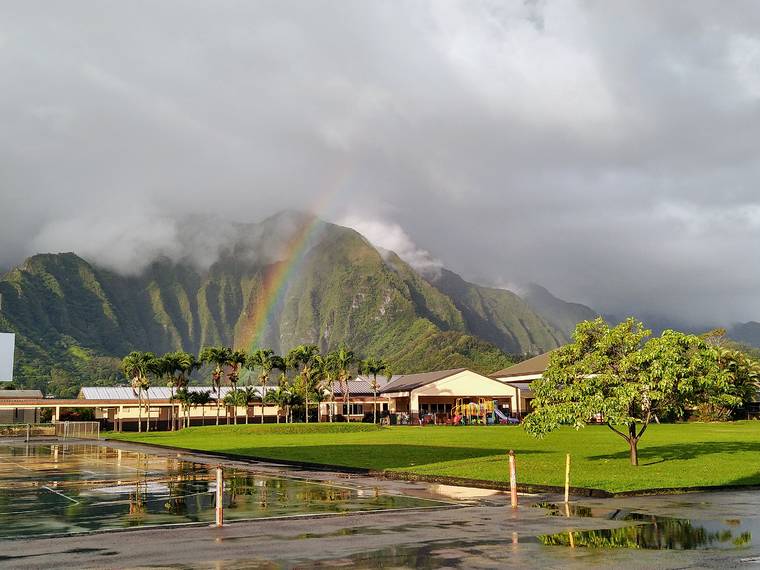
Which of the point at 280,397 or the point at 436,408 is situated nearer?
the point at 280,397

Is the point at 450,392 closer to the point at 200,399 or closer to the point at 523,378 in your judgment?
the point at 523,378

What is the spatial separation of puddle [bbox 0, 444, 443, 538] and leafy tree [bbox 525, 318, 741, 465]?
428 inches

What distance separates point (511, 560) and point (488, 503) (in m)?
7.90

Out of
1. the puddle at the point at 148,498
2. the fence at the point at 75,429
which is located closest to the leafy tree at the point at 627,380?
the puddle at the point at 148,498

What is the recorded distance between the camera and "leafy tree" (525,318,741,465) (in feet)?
95.9

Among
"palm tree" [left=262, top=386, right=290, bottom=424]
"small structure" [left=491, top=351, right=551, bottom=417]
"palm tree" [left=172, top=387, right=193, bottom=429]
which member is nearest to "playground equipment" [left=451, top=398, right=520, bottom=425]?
"small structure" [left=491, top=351, right=551, bottom=417]

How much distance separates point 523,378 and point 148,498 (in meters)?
116

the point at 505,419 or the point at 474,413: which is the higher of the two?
the point at 474,413

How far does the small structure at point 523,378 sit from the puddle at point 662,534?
10367 centimetres

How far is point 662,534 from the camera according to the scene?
Answer: 1482 cm

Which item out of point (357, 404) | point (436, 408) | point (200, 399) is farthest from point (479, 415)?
point (200, 399)

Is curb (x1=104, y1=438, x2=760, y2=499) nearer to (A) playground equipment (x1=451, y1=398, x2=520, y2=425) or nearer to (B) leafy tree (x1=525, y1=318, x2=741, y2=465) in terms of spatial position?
(B) leafy tree (x1=525, y1=318, x2=741, y2=465)

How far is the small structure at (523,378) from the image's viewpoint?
12469cm

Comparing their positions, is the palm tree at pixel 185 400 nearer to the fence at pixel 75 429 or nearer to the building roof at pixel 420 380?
the fence at pixel 75 429
